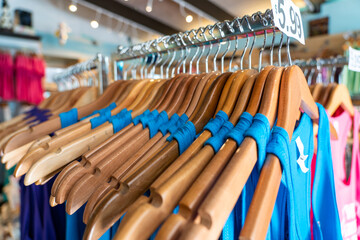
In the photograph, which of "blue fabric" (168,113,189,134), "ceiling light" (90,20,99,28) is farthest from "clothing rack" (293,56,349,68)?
"ceiling light" (90,20,99,28)

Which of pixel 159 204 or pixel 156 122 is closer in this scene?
pixel 159 204

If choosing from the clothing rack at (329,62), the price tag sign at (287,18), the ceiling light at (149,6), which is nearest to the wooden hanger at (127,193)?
the price tag sign at (287,18)

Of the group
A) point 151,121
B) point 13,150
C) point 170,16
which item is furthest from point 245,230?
point 170,16

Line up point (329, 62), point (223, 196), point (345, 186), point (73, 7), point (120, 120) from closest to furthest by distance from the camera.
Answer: point (223, 196) < point (120, 120) < point (345, 186) < point (329, 62) < point (73, 7)

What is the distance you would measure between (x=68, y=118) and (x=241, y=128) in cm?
58

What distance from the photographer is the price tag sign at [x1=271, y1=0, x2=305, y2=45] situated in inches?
19.8

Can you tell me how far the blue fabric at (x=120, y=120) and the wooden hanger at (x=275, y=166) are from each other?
381 mm

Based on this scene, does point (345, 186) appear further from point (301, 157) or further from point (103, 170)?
point (103, 170)

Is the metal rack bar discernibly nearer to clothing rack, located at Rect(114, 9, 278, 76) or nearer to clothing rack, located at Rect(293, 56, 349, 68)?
clothing rack, located at Rect(114, 9, 278, 76)

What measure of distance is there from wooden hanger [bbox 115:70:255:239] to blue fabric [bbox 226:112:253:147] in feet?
0.21

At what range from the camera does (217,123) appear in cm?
46

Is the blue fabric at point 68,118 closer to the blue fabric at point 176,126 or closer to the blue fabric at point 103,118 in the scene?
the blue fabric at point 103,118

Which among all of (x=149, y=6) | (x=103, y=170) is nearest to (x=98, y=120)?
(x=103, y=170)

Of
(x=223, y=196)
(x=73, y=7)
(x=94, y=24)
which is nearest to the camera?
(x=223, y=196)
